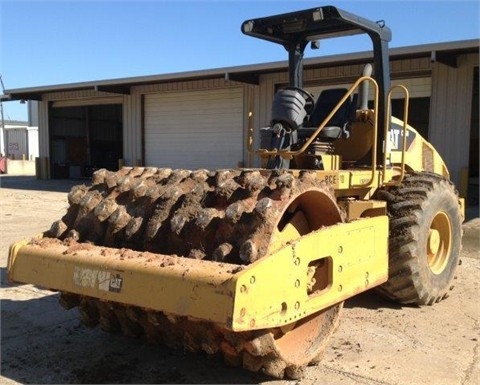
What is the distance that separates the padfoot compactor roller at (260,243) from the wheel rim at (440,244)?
21 centimetres

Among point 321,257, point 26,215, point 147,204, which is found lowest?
point 26,215

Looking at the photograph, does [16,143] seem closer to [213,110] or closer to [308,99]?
[213,110]

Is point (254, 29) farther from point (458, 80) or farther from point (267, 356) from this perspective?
point (458, 80)

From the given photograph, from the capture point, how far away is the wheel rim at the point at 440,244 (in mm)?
5477

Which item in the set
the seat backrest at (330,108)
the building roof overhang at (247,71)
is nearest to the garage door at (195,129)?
the building roof overhang at (247,71)

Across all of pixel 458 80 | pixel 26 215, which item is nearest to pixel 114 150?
pixel 26 215

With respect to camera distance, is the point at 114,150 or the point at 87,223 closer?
the point at 87,223

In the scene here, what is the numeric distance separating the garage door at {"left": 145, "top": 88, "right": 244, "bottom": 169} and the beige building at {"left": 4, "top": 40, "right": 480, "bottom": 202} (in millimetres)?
35

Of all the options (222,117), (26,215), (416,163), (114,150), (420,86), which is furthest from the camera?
(114,150)

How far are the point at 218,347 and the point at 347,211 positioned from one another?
5.78ft

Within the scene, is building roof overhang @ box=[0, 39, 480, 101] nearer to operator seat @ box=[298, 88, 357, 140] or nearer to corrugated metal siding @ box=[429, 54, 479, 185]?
corrugated metal siding @ box=[429, 54, 479, 185]

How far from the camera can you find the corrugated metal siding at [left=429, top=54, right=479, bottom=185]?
43.3ft

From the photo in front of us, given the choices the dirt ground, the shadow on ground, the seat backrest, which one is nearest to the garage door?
the seat backrest

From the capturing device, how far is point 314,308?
128 inches
